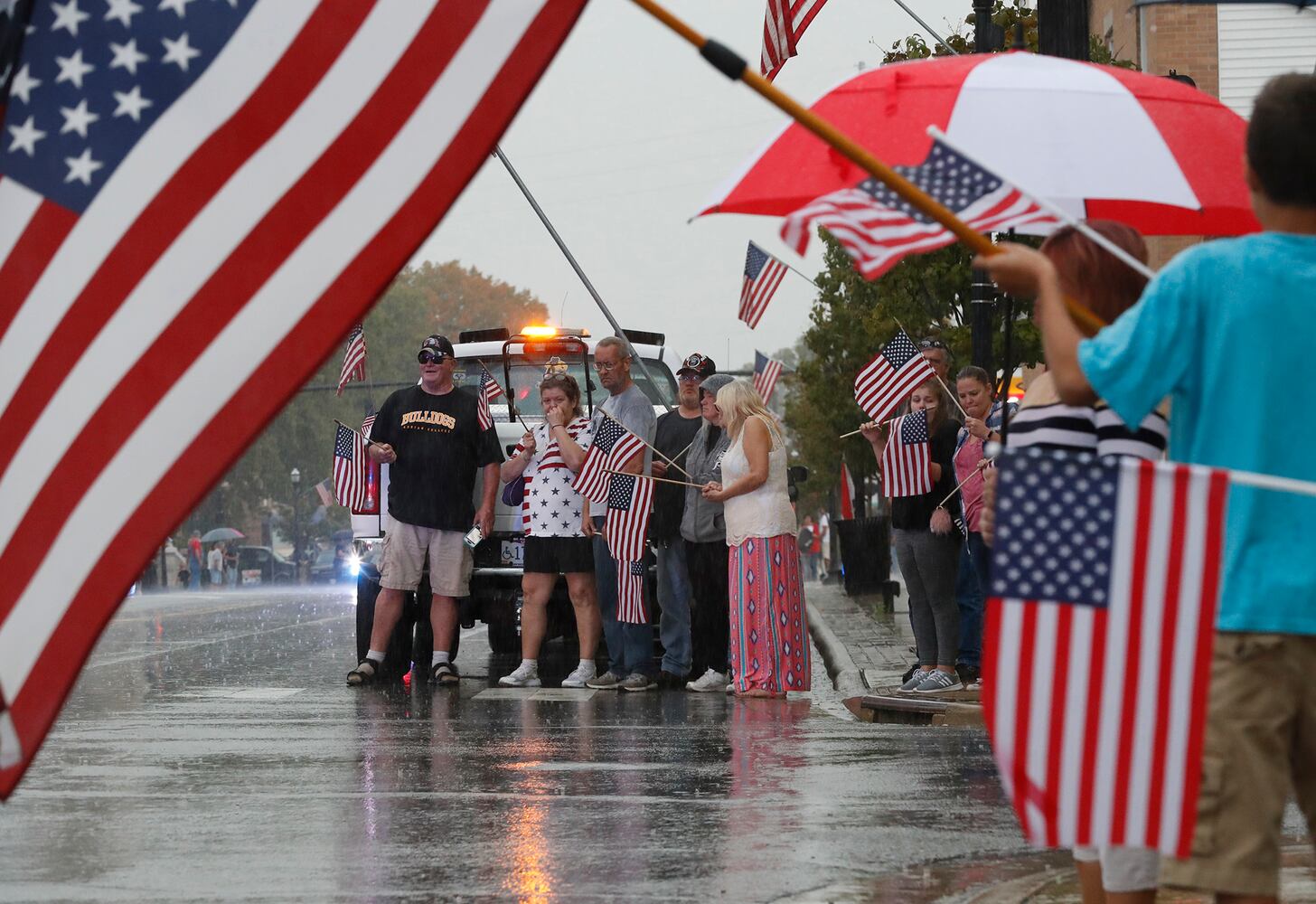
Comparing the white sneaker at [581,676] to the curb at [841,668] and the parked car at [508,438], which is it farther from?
the curb at [841,668]

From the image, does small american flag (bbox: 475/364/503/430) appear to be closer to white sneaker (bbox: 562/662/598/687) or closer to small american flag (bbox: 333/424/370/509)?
small american flag (bbox: 333/424/370/509)

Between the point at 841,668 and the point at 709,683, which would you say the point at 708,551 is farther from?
the point at 841,668

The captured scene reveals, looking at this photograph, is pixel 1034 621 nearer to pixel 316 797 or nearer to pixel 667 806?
pixel 667 806

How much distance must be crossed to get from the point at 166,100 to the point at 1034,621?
186 centimetres

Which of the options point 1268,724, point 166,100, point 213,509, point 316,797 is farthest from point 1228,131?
point 213,509

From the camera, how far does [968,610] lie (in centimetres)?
1349

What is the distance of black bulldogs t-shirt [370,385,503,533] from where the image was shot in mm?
13891

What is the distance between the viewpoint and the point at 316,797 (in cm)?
820

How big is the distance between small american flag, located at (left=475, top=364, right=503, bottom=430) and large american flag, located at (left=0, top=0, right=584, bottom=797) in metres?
10.1

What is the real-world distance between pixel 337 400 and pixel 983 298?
80.7 meters

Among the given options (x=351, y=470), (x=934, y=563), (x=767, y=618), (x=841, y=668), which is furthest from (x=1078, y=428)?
(x=841, y=668)

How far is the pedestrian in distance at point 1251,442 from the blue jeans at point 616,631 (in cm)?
1016

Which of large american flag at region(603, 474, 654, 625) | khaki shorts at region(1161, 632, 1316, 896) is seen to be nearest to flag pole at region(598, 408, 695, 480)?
large american flag at region(603, 474, 654, 625)

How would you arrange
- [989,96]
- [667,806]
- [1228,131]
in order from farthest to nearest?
[667,806]
[1228,131]
[989,96]
